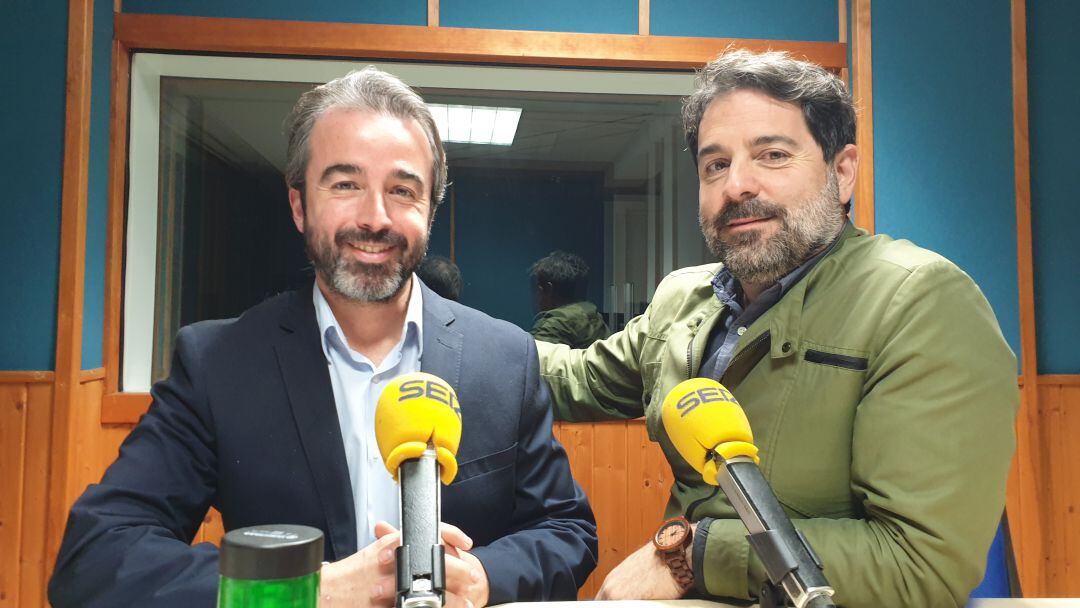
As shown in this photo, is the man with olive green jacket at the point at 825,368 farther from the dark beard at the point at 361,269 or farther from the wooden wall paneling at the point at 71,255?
the wooden wall paneling at the point at 71,255

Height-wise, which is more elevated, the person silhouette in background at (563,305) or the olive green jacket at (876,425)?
the person silhouette in background at (563,305)

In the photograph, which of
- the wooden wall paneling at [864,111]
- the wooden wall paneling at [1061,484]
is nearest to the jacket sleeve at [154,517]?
the wooden wall paneling at [864,111]

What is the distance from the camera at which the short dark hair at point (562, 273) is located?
9.22ft

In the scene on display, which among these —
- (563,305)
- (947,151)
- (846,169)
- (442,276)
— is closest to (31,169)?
(442,276)

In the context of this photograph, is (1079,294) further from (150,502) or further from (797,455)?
(150,502)

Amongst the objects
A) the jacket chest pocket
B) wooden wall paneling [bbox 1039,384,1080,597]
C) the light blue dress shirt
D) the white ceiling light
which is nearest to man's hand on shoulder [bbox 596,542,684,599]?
the jacket chest pocket

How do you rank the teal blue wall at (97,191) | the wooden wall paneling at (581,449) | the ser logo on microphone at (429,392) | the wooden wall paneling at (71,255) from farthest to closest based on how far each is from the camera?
the wooden wall paneling at (581,449) → the teal blue wall at (97,191) → the wooden wall paneling at (71,255) → the ser logo on microphone at (429,392)

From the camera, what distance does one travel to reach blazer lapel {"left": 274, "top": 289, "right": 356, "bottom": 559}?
126cm

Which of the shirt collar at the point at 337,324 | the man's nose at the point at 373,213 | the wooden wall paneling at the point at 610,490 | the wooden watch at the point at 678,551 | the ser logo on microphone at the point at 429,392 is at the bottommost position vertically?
the wooden wall paneling at the point at 610,490

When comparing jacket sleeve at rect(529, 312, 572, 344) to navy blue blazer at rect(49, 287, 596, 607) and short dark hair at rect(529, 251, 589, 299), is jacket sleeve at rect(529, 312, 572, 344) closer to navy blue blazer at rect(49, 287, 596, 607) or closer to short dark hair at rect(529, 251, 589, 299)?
short dark hair at rect(529, 251, 589, 299)

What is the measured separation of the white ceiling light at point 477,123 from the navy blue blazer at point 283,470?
146 cm

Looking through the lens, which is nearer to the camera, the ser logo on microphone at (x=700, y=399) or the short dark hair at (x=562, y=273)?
the ser logo on microphone at (x=700, y=399)

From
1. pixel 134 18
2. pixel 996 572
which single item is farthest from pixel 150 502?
pixel 134 18

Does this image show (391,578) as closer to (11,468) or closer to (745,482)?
(745,482)
